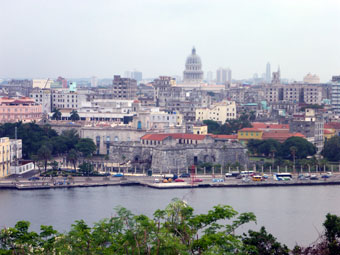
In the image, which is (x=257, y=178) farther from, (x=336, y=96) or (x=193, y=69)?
(x=193, y=69)

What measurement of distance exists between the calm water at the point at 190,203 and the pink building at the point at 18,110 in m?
14.7

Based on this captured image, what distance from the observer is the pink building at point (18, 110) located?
1522 inches

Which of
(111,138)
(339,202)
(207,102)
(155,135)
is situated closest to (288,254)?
(339,202)

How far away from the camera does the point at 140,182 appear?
25.6m

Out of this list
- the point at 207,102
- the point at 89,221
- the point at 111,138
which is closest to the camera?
the point at 89,221

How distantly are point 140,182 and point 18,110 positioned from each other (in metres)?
14.8

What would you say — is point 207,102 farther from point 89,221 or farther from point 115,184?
point 89,221

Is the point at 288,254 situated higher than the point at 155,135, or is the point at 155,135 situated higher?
the point at 155,135

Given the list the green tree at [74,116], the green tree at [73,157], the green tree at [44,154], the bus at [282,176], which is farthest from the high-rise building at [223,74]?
the bus at [282,176]

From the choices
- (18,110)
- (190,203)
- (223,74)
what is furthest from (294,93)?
(223,74)

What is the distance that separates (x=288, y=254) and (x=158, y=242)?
9.48ft

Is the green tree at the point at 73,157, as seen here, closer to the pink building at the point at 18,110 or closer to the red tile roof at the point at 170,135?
the red tile roof at the point at 170,135

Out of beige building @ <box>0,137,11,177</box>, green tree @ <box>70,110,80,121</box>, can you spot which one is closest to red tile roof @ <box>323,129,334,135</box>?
green tree @ <box>70,110,80,121</box>

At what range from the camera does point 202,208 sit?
2112 cm
